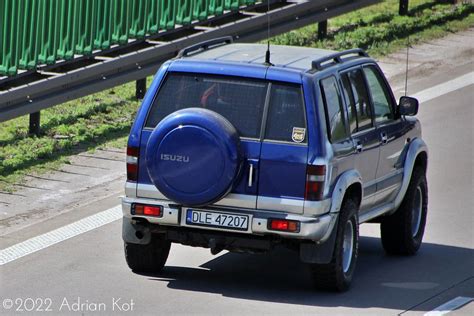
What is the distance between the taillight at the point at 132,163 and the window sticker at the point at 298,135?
47.1 inches

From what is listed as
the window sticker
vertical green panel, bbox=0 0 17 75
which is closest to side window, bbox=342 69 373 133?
the window sticker

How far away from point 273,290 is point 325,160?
1.20 metres

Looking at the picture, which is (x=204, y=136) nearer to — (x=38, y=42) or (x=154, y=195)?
(x=154, y=195)

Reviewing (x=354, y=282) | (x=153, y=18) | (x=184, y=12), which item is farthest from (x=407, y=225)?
(x=184, y=12)

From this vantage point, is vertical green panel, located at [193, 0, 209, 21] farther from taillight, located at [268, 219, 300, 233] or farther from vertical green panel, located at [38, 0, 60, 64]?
taillight, located at [268, 219, 300, 233]

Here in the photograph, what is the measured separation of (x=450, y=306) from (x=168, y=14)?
8188 mm

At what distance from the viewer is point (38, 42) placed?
1552cm

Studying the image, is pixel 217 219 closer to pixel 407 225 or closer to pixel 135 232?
pixel 135 232

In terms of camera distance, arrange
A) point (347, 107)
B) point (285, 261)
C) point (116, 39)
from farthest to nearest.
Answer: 1. point (116, 39)
2. point (285, 261)
3. point (347, 107)

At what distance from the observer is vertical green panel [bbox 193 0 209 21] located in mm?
18375

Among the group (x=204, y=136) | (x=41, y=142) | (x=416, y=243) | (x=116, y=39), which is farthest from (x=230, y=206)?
(x=116, y=39)

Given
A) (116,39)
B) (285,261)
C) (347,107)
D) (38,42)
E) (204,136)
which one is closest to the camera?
(204,136)

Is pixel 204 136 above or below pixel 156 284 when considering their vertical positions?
above

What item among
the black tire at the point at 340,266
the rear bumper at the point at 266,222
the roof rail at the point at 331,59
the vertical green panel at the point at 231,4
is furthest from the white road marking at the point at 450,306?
the vertical green panel at the point at 231,4
